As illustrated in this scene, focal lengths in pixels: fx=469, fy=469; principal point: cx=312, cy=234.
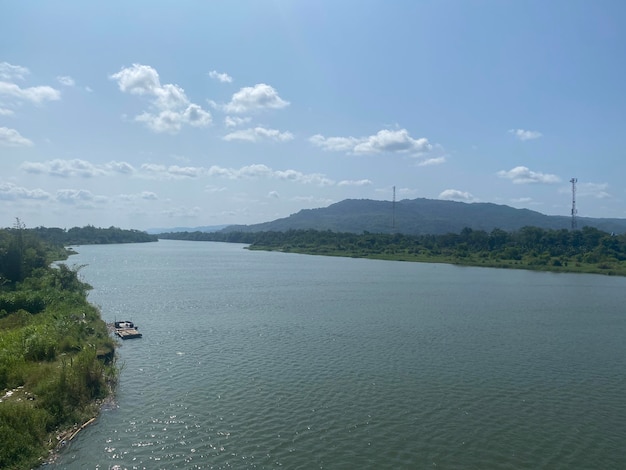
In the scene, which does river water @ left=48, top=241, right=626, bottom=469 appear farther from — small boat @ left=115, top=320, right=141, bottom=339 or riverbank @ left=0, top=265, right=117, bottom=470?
small boat @ left=115, top=320, right=141, bottom=339

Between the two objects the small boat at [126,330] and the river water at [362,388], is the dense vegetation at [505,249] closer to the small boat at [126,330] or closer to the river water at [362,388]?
the river water at [362,388]

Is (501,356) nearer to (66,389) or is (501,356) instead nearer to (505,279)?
(66,389)

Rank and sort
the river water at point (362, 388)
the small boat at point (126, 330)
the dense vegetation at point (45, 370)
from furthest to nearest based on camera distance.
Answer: the small boat at point (126, 330) → the river water at point (362, 388) → the dense vegetation at point (45, 370)

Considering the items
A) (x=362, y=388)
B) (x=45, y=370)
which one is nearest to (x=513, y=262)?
(x=362, y=388)

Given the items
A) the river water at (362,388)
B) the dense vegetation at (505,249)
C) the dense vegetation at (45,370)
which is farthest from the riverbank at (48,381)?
the dense vegetation at (505,249)

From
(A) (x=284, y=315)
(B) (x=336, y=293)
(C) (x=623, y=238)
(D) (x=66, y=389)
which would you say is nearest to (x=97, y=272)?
(B) (x=336, y=293)

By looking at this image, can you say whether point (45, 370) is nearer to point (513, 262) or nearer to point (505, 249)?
point (513, 262)

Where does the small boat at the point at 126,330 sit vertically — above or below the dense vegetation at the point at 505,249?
below
